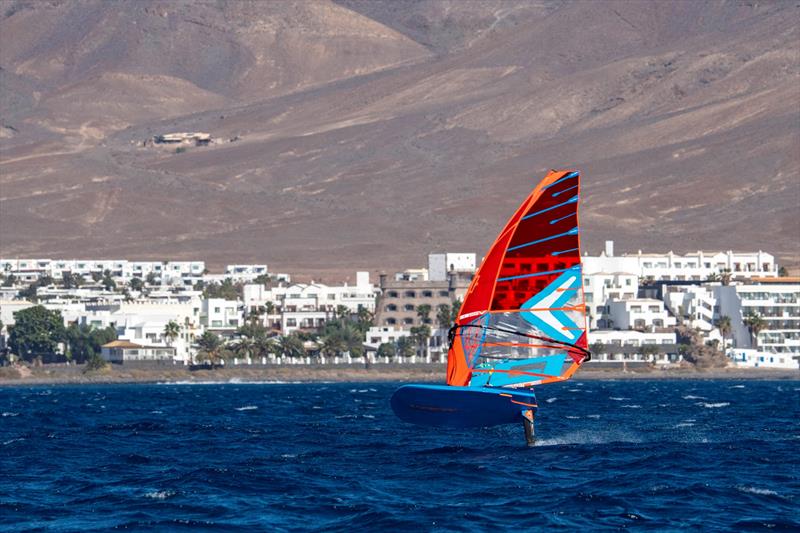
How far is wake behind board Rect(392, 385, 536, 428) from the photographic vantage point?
54.2m

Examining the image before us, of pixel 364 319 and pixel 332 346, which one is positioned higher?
pixel 364 319

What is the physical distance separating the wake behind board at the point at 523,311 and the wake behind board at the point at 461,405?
0.03m

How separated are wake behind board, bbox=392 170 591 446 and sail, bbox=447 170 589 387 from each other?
0.03 m

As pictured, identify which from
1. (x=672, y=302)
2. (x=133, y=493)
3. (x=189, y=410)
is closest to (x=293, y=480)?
(x=133, y=493)

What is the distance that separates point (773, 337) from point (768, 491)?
128 meters

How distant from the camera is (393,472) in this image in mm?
51344

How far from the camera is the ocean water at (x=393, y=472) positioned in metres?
42.1

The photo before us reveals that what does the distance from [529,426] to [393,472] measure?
699 cm

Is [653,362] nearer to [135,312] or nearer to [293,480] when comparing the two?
[135,312]

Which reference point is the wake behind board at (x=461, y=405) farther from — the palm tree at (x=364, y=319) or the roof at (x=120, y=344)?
the palm tree at (x=364, y=319)

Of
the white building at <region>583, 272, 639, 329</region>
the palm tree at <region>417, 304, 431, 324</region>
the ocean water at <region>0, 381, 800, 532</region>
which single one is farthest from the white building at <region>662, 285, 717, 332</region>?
the ocean water at <region>0, 381, 800, 532</region>

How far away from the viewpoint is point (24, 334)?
166750 millimetres

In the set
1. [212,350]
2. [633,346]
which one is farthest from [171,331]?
[633,346]

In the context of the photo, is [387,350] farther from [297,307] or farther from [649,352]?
[297,307]
